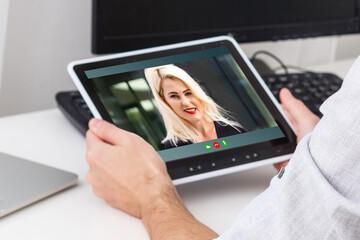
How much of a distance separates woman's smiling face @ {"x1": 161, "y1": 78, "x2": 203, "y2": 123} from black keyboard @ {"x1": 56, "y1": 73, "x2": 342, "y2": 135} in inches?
6.8

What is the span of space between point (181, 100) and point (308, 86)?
14.4 inches

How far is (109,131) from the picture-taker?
728 millimetres

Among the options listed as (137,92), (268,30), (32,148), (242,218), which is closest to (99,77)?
(137,92)

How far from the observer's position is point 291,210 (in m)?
0.53

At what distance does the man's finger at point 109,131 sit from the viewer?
2.39 ft

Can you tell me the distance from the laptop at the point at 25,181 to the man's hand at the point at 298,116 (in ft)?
1.05

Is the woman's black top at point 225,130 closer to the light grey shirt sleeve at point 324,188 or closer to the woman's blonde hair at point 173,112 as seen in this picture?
the woman's blonde hair at point 173,112

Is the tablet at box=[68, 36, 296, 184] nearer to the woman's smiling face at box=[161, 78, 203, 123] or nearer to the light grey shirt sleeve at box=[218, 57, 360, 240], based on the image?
the woman's smiling face at box=[161, 78, 203, 123]

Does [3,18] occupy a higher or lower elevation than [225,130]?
higher

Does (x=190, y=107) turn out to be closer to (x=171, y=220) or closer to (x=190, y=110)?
(x=190, y=110)

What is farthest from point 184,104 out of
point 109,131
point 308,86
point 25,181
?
point 308,86

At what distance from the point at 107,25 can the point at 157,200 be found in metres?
0.35

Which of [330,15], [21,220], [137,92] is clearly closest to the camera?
[21,220]

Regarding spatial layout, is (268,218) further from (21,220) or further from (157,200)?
(21,220)
